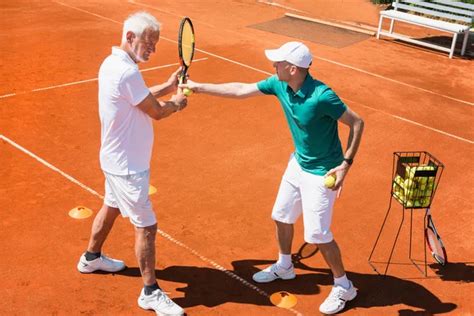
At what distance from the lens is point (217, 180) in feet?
27.6

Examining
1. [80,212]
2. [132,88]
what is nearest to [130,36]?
[132,88]

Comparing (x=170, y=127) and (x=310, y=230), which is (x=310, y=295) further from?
(x=170, y=127)

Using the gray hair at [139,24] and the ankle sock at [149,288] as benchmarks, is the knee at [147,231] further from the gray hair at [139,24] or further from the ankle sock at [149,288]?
the gray hair at [139,24]

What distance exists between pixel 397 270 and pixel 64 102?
265 inches

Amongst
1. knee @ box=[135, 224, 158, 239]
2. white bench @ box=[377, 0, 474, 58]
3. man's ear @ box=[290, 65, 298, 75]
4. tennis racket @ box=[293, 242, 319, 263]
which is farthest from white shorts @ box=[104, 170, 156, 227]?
white bench @ box=[377, 0, 474, 58]

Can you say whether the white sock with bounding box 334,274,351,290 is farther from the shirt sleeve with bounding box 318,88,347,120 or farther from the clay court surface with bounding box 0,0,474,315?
the shirt sleeve with bounding box 318,88,347,120

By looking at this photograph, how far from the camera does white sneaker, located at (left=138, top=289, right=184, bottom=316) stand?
18.2ft

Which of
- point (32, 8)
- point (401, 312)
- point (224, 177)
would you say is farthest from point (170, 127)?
point (32, 8)

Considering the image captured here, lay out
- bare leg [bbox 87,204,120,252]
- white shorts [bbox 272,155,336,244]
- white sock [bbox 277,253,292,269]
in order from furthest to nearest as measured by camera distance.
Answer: white sock [bbox 277,253,292,269] → bare leg [bbox 87,204,120,252] → white shorts [bbox 272,155,336,244]

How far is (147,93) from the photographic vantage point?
5.08m

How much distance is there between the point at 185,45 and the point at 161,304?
8.45 feet

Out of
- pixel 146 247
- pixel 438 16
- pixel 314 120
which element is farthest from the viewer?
pixel 438 16

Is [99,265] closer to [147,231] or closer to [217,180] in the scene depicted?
[147,231]

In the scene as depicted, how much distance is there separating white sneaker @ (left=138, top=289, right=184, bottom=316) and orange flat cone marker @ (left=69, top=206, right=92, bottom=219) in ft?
6.43
